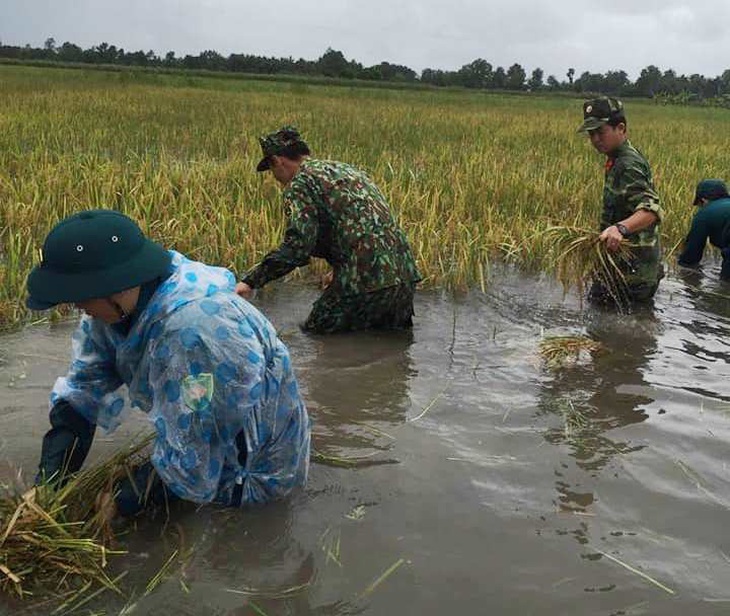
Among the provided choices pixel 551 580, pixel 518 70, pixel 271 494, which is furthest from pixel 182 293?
pixel 518 70

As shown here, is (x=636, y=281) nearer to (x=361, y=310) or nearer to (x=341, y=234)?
(x=361, y=310)

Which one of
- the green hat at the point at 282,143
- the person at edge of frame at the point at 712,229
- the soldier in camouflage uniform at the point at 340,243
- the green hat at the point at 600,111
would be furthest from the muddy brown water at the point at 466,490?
the person at edge of frame at the point at 712,229

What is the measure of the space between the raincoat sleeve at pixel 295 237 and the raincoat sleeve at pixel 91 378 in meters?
1.72

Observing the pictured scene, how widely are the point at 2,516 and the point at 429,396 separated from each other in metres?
1.87

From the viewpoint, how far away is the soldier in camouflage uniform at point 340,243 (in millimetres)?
3996

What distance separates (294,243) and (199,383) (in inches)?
85.5

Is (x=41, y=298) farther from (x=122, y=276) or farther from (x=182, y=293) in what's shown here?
(x=182, y=293)

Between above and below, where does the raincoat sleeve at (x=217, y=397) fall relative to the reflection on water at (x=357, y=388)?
above

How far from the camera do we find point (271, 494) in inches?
92.1

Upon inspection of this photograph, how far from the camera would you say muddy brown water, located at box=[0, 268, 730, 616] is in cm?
199

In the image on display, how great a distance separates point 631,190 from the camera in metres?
4.85

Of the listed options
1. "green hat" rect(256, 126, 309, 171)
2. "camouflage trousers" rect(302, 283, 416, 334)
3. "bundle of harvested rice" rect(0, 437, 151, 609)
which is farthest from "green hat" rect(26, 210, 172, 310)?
"camouflage trousers" rect(302, 283, 416, 334)

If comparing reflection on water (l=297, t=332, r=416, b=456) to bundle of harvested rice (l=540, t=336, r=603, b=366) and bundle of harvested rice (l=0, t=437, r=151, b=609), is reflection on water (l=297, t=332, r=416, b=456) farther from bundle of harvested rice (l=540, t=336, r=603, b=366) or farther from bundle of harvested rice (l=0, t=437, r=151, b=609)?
bundle of harvested rice (l=0, t=437, r=151, b=609)

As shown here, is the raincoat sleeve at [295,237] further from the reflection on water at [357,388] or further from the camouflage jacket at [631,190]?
the camouflage jacket at [631,190]
